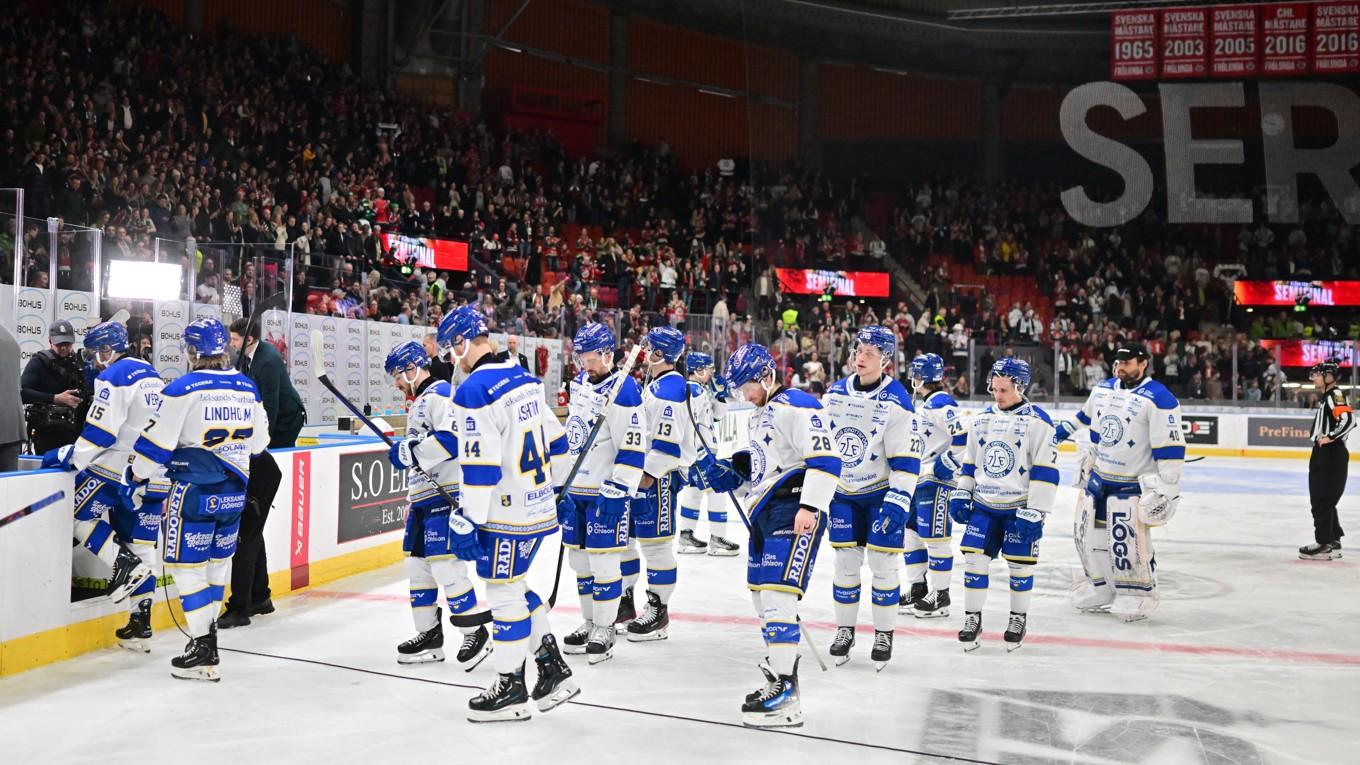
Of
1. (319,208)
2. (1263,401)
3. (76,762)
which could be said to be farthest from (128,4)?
(1263,401)

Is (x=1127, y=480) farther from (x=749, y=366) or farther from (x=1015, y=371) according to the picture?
(x=749, y=366)

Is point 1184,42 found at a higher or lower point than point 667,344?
higher

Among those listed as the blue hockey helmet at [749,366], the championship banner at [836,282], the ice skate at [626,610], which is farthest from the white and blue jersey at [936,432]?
the championship banner at [836,282]

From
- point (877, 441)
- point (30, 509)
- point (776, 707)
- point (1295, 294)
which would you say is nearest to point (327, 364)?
point (30, 509)

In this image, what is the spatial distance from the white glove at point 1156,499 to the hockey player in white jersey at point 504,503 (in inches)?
189

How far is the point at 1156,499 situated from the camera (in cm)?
821

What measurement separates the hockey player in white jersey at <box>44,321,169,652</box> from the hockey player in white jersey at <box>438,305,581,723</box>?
2.36m

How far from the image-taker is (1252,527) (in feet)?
44.2

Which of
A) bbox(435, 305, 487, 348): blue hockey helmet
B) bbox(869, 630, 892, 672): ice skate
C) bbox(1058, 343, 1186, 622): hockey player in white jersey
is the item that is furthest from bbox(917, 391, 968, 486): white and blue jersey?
bbox(435, 305, 487, 348): blue hockey helmet

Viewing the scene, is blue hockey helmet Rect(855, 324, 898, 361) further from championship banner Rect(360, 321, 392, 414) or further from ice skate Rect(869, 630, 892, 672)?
championship banner Rect(360, 321, 392, 414)

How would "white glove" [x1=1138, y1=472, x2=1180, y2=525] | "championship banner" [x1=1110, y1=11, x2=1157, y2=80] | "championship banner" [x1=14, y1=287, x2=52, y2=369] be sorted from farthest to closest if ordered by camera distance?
"championship banner" [x1=1110, y1=11, x2=1157, y2=80] < "championship banner" [x1=14, y1=287, x2=52, y2=369] < "white glove" [x1=1138, y1=472, x2=1180, y2=525]

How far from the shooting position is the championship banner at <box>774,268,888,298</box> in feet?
104

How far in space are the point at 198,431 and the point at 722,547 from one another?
604cm

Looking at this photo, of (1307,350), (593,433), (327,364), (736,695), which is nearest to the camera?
(736,695)
